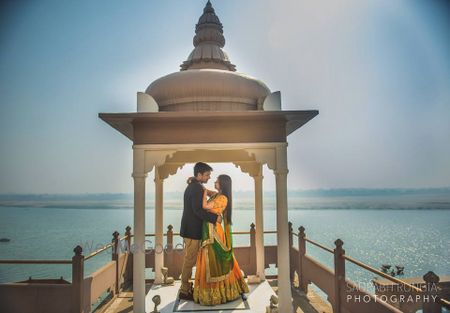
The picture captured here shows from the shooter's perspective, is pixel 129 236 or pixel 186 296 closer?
pixel 186 296

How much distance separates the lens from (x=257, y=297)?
Result: 6293mm

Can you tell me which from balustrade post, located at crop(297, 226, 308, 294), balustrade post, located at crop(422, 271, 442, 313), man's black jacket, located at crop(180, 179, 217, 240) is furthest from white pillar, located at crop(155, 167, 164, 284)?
balustrade post, located at crop(422, 271, 442, 313)

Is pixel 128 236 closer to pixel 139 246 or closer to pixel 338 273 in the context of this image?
pixel 139 246

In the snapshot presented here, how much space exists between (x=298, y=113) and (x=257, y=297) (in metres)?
4.22

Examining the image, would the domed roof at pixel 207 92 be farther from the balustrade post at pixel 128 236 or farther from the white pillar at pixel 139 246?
the balustrade post at pixel 128 236

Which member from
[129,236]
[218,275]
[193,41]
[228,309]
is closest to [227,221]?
[218,275]

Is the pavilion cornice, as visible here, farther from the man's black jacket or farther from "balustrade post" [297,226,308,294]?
"balustrade post" [297,226,308,294]

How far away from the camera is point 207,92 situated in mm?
5844

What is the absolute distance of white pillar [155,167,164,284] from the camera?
25.3ft

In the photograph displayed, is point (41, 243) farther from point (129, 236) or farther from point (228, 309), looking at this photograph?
point (228, 309)

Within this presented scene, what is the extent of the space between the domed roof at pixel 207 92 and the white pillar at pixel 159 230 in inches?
114

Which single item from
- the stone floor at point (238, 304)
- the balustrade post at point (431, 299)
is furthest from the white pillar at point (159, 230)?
the balustrade post at point (431, 299)

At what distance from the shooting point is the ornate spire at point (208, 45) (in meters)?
6.98

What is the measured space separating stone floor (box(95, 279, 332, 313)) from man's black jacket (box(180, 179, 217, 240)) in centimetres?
147
